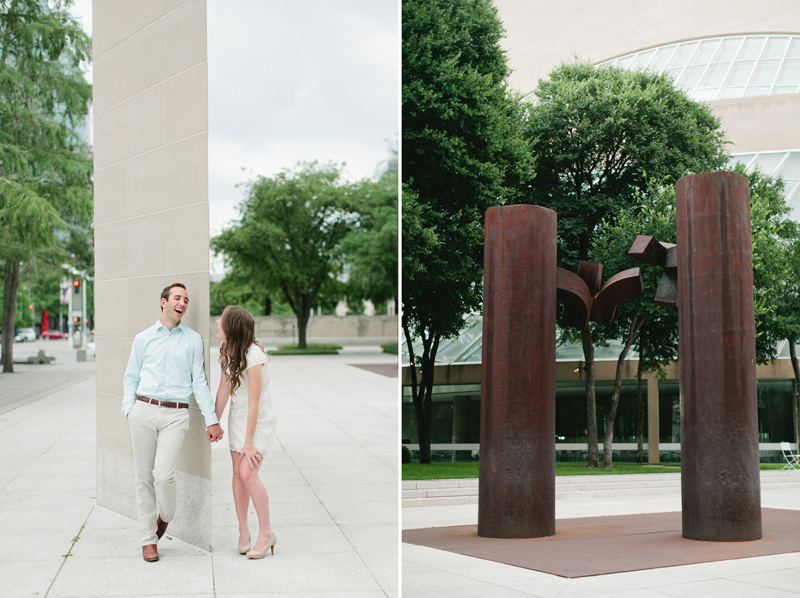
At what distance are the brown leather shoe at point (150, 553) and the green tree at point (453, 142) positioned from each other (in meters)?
9.97

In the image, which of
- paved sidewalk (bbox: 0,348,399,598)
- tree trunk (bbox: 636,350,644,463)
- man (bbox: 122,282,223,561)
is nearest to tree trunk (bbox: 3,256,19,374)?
paved sidewalk (bbox: 0,348,399,598)

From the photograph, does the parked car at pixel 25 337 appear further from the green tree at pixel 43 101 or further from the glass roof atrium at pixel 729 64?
the glass roof atrium at pixel 729 64

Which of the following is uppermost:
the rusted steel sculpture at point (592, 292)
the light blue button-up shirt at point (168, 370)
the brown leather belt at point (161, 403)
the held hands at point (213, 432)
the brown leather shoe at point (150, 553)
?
the rusted steel sculpture at point (592, 292)

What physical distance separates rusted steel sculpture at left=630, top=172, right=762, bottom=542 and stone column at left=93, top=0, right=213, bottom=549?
4.99m

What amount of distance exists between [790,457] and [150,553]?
52.7 feet

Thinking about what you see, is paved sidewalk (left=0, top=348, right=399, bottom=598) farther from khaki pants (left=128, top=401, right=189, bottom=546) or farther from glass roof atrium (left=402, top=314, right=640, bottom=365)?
glass roof atrium (left=402, top=314, right=640, bottom=365)

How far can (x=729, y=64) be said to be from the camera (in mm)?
19938

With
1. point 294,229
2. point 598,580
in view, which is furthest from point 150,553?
point 294,229

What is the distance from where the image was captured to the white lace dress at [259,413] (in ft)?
18.8

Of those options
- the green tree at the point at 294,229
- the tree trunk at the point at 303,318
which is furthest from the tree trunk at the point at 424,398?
the tree trunk at the point at 303,318

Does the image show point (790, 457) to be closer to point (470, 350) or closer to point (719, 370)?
point (470, 350)

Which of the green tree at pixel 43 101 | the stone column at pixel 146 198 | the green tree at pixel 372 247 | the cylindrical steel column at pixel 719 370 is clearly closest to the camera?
the stone column at pixel 146 198

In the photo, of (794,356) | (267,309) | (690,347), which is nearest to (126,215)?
(690,347)

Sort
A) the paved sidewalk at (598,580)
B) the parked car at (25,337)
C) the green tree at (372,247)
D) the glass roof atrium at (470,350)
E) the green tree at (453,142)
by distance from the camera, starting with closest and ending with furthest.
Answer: the paved sidewalk at (598,580) → the green tree at (453,142) → the glass roof atrium at (470,350) → the green tree at (372,247) → the parked car at (25,337)
